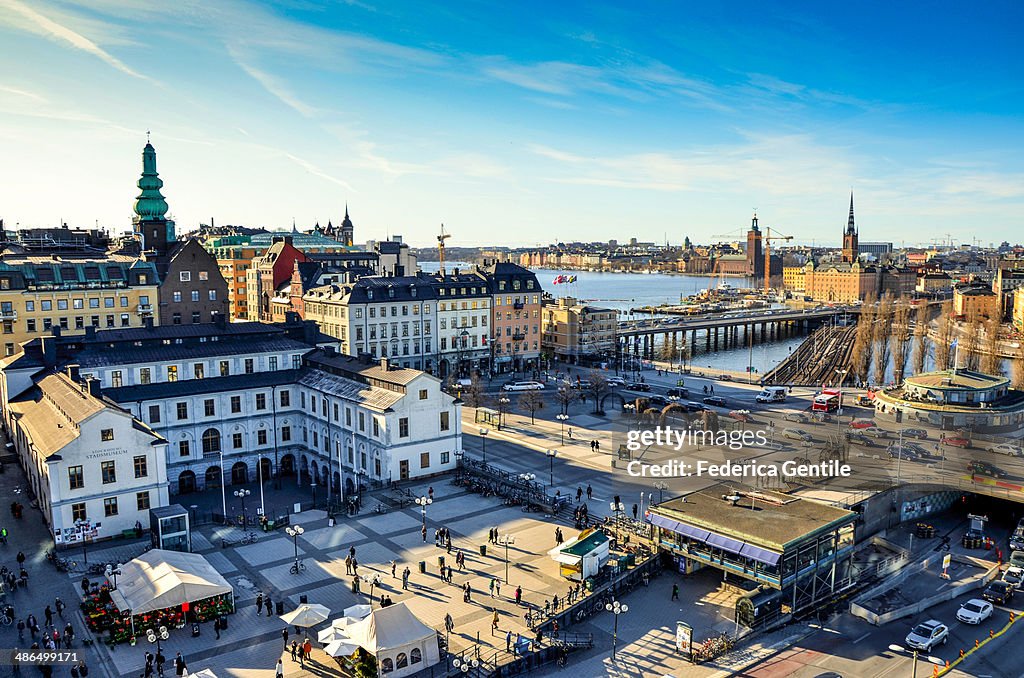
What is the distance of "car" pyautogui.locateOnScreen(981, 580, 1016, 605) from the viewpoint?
→ 37562mm

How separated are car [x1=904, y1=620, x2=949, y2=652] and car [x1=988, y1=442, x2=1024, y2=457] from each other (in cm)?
2005

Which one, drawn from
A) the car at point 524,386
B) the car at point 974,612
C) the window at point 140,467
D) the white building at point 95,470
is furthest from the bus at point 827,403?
the window at point 140,467

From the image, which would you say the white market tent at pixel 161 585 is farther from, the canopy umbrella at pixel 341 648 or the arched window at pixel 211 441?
the arched window at pixel 211 441

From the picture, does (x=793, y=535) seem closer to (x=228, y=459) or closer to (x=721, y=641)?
(x=721, y=641)

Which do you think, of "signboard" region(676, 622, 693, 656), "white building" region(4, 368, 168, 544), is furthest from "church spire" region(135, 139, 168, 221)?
"signboard" region(676, 622, 693, 656)

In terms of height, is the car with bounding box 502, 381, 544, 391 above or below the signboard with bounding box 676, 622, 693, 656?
above

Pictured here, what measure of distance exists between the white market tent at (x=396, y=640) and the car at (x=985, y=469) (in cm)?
3712

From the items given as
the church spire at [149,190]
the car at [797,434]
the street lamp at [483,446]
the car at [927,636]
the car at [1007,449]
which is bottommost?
the car at [927,636]

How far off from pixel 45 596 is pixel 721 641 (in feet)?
102

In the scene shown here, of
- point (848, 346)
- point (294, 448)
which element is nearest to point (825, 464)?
point (294, 448)

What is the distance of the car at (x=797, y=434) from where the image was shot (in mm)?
51481

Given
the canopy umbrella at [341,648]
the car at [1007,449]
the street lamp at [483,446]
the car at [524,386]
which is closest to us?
the canopy umbrella at [341,648]

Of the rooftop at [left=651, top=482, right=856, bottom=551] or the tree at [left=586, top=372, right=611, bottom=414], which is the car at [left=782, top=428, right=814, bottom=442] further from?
the tree at [left=586, top=372, right=611, bottom=414]

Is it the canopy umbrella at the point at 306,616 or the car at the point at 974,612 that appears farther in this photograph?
the car at the point at 974,612
